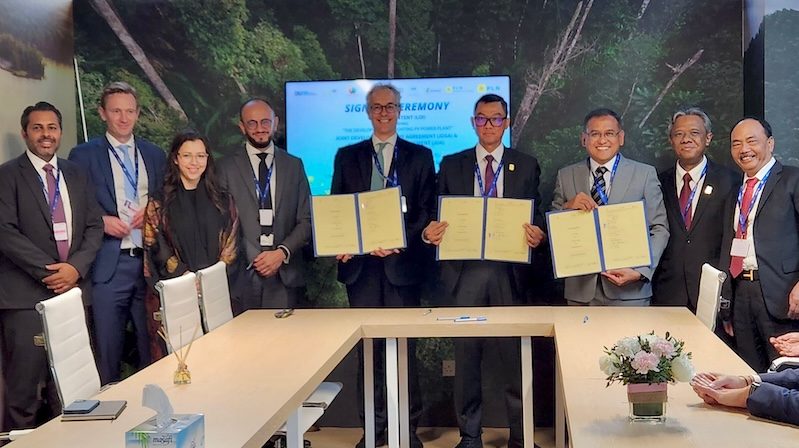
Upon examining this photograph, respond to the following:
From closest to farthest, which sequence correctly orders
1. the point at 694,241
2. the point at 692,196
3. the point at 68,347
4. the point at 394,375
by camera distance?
the point at 68,347, the point at 394,375, the point at 694,241, the point at 692,196

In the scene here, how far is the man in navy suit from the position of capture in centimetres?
248

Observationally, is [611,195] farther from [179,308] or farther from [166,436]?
[166,436]

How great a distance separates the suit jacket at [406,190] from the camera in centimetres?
542

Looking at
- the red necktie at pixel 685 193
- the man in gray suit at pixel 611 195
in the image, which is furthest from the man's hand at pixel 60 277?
the red necktie at pixel 685 193

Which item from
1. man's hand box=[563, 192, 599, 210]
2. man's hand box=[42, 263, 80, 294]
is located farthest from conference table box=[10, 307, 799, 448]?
man's hand box=[42, 263, 80, 294]

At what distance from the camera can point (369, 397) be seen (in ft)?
15.9

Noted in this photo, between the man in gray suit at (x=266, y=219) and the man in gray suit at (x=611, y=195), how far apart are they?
170 cm

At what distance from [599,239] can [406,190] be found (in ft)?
4.27

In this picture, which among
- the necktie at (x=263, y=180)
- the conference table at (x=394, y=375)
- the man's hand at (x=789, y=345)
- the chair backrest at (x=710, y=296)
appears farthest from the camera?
the necktie at (x=263, y=180)

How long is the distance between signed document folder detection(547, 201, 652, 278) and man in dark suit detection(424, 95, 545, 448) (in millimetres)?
183

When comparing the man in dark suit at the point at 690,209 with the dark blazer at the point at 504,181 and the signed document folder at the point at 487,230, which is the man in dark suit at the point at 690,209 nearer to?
the dark blazer at the point at 504,181

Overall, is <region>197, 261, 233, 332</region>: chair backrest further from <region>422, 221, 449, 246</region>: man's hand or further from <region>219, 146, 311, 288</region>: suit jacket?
<region>422, 221, 449, 246</region>: man's hand

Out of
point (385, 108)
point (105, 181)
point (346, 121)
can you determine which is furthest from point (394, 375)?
point (105, 181)

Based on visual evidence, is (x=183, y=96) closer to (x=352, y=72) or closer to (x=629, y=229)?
(x=352, y=72)
